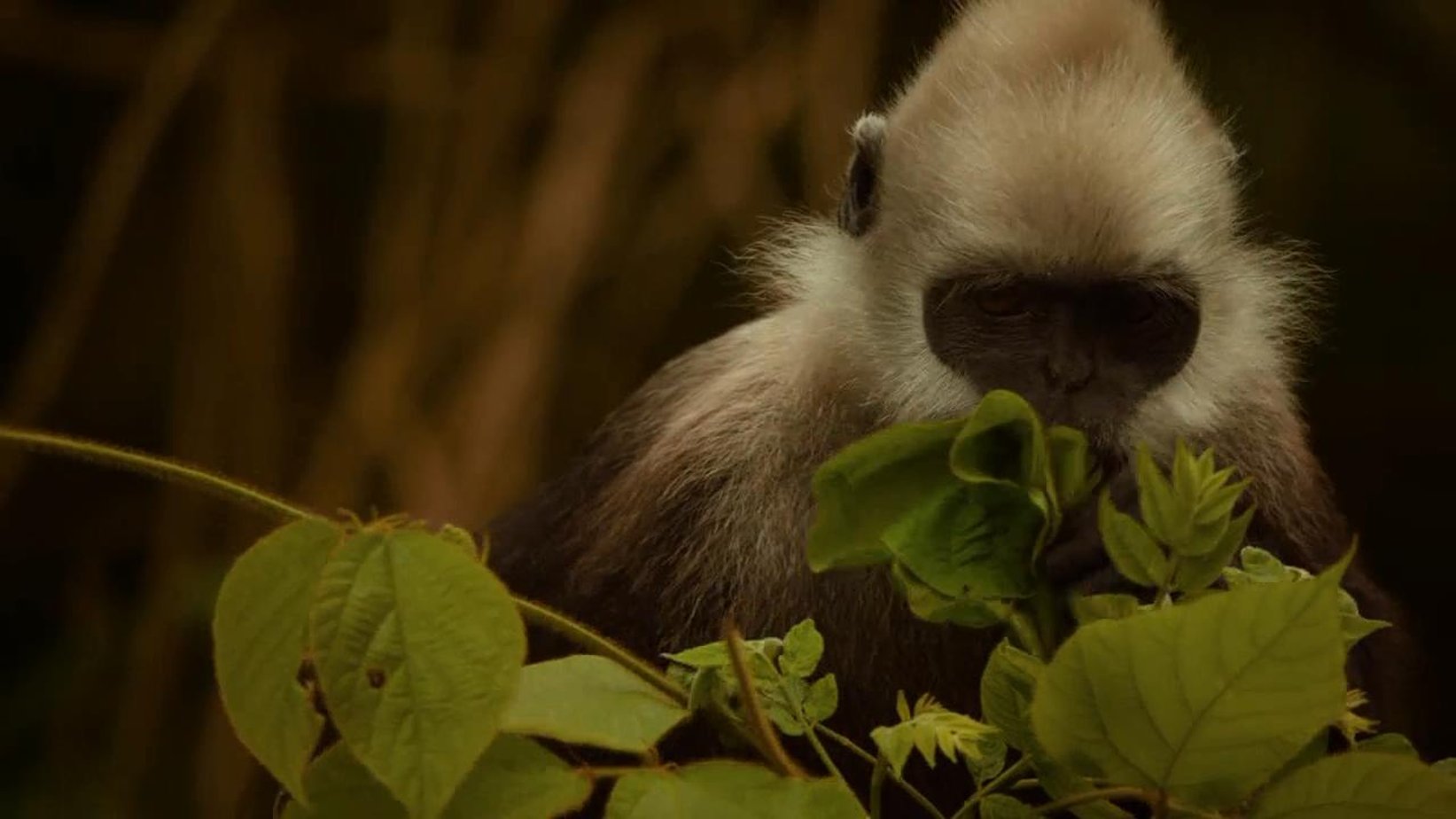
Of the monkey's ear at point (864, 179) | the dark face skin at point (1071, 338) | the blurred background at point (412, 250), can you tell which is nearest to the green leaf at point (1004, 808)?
the dark face skin at point (1071, 338)

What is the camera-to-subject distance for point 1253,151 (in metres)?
3.88

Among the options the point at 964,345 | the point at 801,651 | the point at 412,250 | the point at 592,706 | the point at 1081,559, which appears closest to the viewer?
the point at 592,706

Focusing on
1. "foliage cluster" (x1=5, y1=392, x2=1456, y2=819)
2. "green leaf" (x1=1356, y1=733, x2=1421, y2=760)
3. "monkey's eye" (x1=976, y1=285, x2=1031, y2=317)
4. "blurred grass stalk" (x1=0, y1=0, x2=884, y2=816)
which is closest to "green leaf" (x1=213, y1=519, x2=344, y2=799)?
"foliage cluster" (x1=5, y1=392, x2=1456, y2=819)

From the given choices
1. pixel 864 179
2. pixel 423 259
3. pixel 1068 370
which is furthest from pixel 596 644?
pixel 423 259

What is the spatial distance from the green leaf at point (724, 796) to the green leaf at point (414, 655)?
0.26 feet

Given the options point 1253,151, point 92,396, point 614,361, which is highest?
point 1253,151

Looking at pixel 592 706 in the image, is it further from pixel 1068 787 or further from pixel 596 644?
pixel 1068 787

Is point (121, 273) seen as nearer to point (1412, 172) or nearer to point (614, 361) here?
point (614, 361)

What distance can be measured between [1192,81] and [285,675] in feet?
4.42

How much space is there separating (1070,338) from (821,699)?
773 mm

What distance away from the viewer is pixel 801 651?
3.28 ft

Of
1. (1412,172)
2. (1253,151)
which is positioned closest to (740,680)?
(1253,151)

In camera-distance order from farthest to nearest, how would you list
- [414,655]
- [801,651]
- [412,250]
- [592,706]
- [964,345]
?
[412,250], [964,345], [801,651], [592,706], [414,655]

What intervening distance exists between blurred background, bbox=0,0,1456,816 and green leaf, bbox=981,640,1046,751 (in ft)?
7.88
